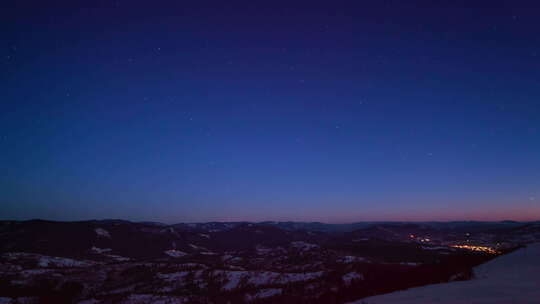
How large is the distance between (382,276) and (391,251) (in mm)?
106382

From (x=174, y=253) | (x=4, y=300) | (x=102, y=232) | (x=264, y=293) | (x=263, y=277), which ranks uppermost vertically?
(x=264, y=293)

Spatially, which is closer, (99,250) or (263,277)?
(263,277)

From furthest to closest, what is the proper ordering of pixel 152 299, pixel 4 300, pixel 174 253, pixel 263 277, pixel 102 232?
1. pixel 102 232
2. pixel 174 253
3. pixel 263 277
4. pixel 4 300
5. pixel 152 299

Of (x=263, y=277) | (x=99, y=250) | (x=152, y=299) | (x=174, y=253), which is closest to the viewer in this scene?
(x=152, y=299)

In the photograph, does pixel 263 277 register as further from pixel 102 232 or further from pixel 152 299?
pixel 102 232

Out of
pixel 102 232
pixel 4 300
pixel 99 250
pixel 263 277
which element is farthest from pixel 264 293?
pixel 102 232

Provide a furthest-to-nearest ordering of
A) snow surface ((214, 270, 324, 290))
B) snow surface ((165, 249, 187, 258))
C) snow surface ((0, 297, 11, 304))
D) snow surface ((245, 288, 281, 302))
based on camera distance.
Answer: snow surface ((165, 249, 187, 258))
snow surface ((214, 270, 324, 290))
snow surface ((0, 297, 11, 304))
snow surface ((245, 288, 281, 302))

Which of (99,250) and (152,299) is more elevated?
(152,299)

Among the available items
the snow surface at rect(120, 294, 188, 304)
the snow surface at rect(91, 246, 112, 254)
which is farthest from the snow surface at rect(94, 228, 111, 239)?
the snow surface at rect(120, 294, 188, 304)

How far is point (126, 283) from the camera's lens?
2261 inches

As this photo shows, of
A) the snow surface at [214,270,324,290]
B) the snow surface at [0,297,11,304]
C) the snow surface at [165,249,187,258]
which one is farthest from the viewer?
the snow surface at [165,249,187,258]

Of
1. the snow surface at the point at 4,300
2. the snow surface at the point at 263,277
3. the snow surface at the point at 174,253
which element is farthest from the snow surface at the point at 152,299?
the snow surface at the point at 174,253

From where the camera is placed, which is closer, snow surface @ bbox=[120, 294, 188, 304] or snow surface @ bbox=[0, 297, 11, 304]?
snow surface @ bbox=[120, 294, 188, 304]

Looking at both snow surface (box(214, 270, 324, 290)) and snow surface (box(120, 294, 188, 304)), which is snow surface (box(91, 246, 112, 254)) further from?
snow surface (box(120, 294, 188, 304))
